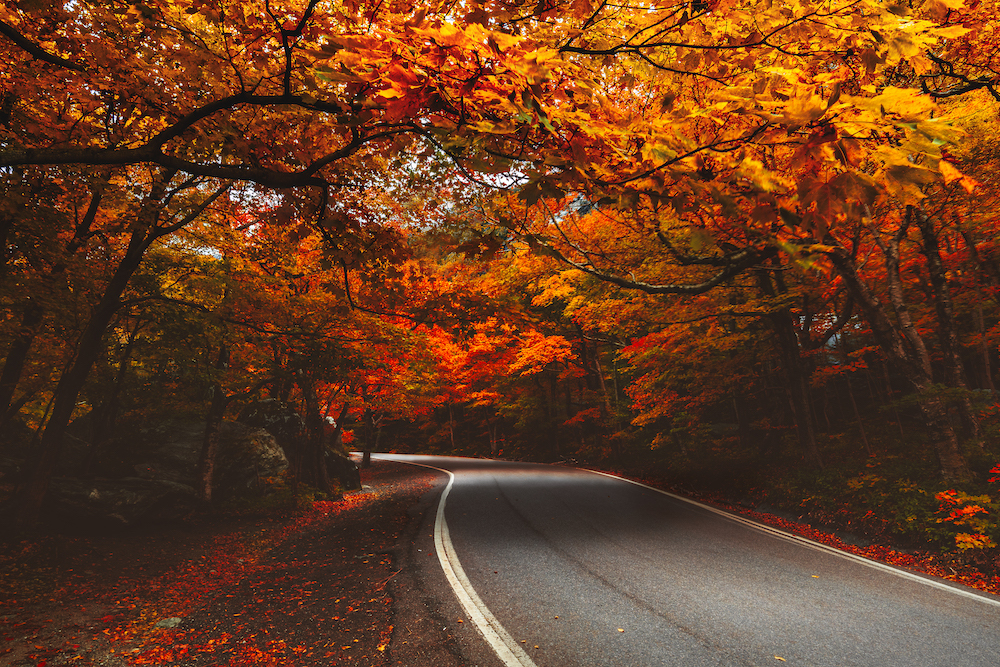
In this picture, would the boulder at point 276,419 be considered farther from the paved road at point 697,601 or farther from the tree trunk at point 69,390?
the paved road at point 697,601

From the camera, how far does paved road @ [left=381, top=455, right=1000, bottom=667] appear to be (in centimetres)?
393

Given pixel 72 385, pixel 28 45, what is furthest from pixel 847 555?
pixel 72 385

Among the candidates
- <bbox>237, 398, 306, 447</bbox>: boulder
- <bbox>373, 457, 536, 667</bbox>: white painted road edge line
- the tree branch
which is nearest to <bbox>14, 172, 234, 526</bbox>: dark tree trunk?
the tree branch

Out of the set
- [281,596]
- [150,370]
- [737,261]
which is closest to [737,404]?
[737,261]

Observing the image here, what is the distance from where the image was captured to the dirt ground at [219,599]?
4.28 meters

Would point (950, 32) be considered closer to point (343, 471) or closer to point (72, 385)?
point (72, 385)

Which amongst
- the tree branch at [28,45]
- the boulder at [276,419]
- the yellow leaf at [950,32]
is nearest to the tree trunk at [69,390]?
the tree branch at [28,45]

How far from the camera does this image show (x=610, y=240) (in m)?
10.7

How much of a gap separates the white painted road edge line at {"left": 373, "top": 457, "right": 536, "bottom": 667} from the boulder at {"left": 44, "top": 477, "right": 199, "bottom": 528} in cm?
669

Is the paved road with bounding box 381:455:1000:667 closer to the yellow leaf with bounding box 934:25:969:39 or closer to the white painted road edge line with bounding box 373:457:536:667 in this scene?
the white painted road edge line with bounding box 373:457:536:667

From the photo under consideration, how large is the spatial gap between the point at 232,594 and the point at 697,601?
6117 mm

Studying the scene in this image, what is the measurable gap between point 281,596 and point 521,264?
9.18 meters

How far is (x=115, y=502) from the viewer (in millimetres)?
9008

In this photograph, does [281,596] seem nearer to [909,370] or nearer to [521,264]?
[521,264]
